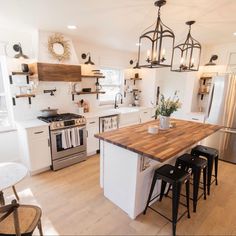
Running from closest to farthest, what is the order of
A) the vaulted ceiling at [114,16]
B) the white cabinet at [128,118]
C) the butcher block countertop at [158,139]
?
1. the butcher block countertop at [158,139]
2. the vaulted ceiling at [114,16]
3. the white cabinet at [128,118]

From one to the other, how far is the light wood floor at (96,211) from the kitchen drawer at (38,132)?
2.42 ft

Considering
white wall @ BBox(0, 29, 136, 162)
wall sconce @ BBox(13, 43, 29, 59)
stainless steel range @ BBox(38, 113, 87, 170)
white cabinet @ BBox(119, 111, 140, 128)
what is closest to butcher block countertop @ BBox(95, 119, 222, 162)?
stainless steel range @ BBox(38, 113, 87, 170)

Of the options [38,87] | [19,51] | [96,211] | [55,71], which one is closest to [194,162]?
[96,211]

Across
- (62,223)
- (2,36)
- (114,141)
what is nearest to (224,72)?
(114,141)

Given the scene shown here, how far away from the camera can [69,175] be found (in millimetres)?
2994

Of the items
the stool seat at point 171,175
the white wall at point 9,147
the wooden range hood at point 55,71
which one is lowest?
the white wall at point 9,147

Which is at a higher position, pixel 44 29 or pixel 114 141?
pixel 44 29

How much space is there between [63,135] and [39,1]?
2.08 m

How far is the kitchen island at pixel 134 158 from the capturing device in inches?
72.8

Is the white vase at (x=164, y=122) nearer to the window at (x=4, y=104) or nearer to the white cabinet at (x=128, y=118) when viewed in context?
the white cabinet at (x=128, y=118)

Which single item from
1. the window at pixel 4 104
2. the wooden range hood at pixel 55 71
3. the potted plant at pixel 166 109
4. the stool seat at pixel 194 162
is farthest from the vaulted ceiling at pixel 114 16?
the stool seat at pixel 194 162

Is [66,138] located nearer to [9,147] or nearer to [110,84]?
[9,147]

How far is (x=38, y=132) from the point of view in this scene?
2873 millimetres

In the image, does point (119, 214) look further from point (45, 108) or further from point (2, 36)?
point (2, 36)
